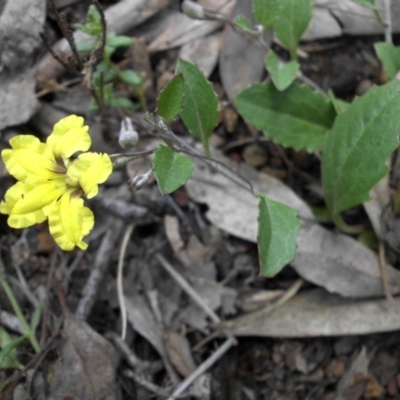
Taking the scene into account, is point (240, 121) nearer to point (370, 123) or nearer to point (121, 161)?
point (370, 123)

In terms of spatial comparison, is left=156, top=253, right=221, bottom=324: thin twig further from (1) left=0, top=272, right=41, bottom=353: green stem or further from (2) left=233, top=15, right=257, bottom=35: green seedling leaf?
(2) left=233, top=15, right=257, bottom=35: green seedling leaf

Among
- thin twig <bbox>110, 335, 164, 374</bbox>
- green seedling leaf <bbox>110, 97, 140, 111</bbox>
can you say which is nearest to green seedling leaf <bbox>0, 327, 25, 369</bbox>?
thin twig <bbox>110, 335, 164, 374</bbox>

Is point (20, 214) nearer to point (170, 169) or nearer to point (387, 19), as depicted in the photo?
point (170, 169)

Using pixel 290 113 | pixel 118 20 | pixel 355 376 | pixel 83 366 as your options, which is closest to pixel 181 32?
pixel 118 20

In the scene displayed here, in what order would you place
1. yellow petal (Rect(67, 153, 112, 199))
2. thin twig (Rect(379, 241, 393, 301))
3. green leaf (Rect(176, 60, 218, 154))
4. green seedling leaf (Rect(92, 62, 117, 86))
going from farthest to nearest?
green seedling leaf (Rect(92, 62, 117, 86)) < thin twig (Rect(379, 241, 393, 301)) < green leaf (Rect(176, 60, 218, 154)) < yellow petal (Rect(67, 153, 112, 199))

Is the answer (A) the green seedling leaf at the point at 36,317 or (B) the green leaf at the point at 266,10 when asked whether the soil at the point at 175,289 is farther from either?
(B) the green leaf at the point at 266,10
